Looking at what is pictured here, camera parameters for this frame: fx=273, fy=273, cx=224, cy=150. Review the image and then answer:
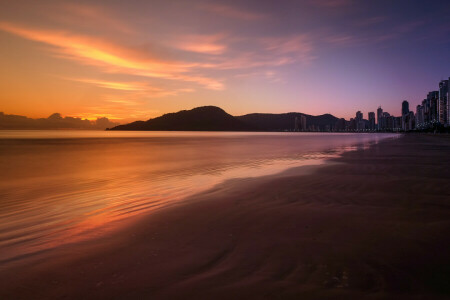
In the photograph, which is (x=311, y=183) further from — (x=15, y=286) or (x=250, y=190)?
(x=15, y=286)

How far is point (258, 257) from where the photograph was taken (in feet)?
15.0

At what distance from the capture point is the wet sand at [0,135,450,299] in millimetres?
3639

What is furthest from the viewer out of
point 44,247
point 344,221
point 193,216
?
point 193,216

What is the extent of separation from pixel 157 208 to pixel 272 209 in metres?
3.32

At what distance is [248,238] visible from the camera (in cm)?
547

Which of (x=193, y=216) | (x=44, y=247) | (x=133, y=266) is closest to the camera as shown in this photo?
(x=133, y=266)

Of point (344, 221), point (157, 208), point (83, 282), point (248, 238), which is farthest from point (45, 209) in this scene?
point (344, 221)

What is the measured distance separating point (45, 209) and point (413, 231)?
9557 mm

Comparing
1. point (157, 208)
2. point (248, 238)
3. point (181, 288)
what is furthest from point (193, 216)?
point (181, 288)

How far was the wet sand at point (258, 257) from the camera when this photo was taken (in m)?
A: 3.64

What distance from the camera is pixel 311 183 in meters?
11.7

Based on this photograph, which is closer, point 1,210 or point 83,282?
point 83,282

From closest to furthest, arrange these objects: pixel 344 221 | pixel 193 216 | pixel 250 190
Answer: pixel 344 221 < pixel 193 216 < pixel 250 190

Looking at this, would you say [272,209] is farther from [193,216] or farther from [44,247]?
[44,247]
